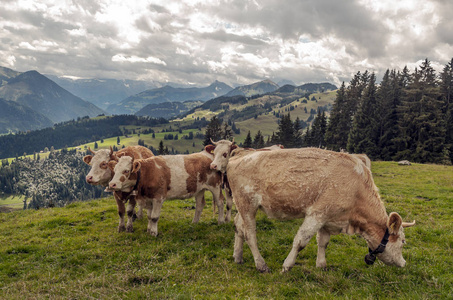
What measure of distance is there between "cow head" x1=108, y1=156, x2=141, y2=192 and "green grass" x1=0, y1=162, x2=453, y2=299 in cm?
218

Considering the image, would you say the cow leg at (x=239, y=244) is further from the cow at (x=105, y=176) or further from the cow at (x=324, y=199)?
the cow at (x=105, y=176)

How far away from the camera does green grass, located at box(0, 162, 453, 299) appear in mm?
5758

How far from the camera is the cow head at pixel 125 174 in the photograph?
9419 mm

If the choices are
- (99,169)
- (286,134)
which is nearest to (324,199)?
(99,169)

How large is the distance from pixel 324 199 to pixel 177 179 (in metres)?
6.67

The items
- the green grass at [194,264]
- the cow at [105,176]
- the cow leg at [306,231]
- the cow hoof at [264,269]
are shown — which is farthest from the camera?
the cow at [105,176]

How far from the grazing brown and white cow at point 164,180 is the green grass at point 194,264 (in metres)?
1.21

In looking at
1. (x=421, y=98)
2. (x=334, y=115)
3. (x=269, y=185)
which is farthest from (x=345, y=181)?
(x=334, y=115)

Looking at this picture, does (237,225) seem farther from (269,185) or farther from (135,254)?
(135,254)

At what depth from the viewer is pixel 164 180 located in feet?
35.0

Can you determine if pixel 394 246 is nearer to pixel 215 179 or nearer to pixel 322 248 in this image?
pixel 322 248

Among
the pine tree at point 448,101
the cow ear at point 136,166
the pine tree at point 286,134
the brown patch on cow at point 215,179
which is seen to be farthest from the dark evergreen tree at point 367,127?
the cow ear at point 136,166

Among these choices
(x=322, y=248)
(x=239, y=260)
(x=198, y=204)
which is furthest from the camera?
(x=198, y=204)

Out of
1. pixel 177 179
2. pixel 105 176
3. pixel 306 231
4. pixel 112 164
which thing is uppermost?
pixel 112 164
